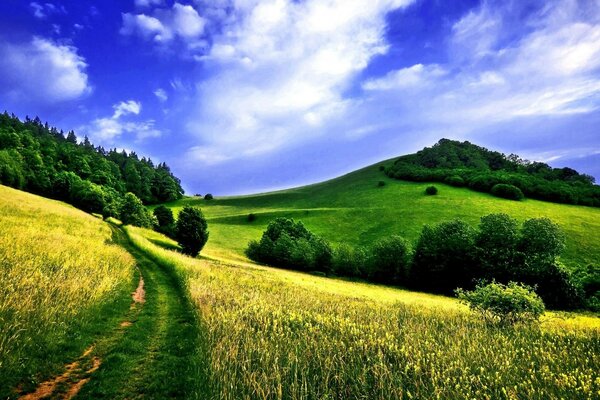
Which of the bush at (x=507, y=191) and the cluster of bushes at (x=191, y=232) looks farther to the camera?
the bush at (x=507, y=191)

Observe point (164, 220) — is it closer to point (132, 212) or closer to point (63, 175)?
point (132, 212)

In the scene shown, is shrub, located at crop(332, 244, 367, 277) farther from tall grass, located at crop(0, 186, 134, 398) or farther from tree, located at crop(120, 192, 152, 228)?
tall grass, located at crop(0, 186, 134, 398)

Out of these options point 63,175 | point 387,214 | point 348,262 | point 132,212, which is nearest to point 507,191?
point 387,214

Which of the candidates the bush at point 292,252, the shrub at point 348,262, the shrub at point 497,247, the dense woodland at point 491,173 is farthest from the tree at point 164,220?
the dense woodland at point 491,173

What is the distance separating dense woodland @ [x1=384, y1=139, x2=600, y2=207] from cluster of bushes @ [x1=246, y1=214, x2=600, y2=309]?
5086 cm

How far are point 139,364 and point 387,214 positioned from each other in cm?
9272

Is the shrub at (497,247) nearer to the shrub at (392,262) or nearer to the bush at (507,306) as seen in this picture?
the shrub at (392,262)

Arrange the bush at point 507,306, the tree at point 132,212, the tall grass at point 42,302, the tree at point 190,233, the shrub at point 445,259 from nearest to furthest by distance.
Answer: the tall grass at point 42,302 < the bush at point 507,306 < the tree at point 190,233 < the shrub at point 445,259 < the tree at point 132,212

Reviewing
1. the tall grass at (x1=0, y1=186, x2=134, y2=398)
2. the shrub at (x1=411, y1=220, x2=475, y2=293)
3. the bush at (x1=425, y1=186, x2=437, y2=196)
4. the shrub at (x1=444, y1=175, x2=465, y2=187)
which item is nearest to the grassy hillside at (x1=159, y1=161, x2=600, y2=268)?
the bush at (x1=425, y1=186, x2=437, y2=196)

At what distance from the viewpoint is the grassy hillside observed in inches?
3088

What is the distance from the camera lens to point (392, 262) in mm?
68062

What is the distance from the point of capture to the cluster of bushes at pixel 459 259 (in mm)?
53406

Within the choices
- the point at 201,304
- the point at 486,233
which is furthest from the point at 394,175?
the point at 201,304

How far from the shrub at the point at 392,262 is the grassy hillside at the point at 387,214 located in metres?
12.4
